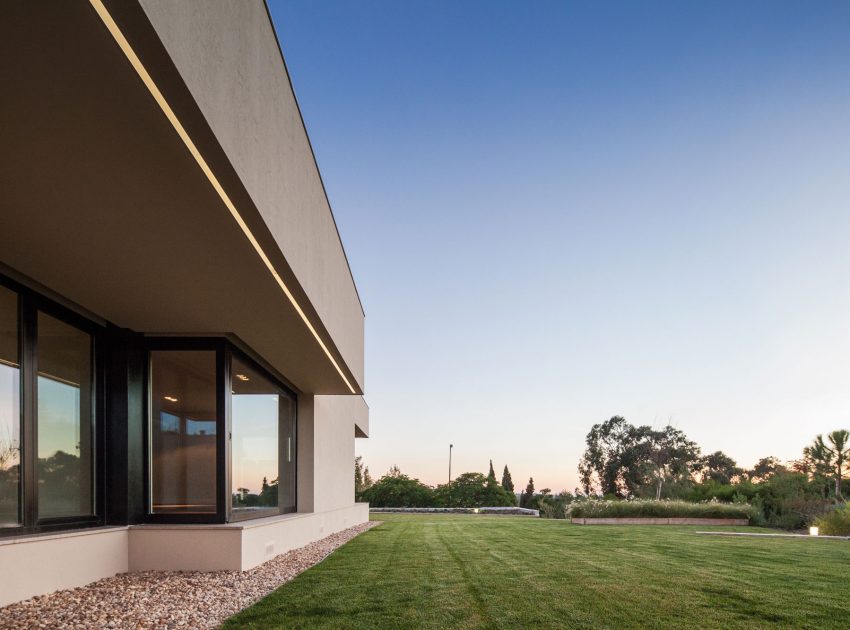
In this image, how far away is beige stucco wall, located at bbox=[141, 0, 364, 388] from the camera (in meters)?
3.30

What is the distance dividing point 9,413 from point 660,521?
15659mm

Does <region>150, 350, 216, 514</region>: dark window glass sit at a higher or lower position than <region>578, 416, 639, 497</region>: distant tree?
higher

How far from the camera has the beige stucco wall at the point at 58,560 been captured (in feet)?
16.5

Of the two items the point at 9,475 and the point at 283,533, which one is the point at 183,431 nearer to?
the point at 283,533

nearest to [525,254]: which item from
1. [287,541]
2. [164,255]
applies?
[287,541]

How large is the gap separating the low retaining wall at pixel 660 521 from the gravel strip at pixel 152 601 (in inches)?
447

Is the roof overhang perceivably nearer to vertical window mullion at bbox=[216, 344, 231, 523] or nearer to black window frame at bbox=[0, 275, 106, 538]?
black window frame at bbox=[0, 275, 106, 538]

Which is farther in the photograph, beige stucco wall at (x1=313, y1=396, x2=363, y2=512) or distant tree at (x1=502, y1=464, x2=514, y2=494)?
distant tree at (x1=502, y1=464, x2=514, y2=494)

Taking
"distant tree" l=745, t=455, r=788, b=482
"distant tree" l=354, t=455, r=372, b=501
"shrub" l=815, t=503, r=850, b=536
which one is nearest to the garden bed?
"shrub" l=815, t=503, r=850, b=536

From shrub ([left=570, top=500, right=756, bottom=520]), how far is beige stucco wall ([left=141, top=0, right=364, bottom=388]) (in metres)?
11.6

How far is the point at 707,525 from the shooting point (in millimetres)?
16406

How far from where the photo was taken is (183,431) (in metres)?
8.18

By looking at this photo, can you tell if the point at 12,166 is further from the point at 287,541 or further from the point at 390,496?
the point at 390,496

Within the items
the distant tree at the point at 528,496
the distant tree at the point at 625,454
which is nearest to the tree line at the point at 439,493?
the distant tree at the point at 528,496
